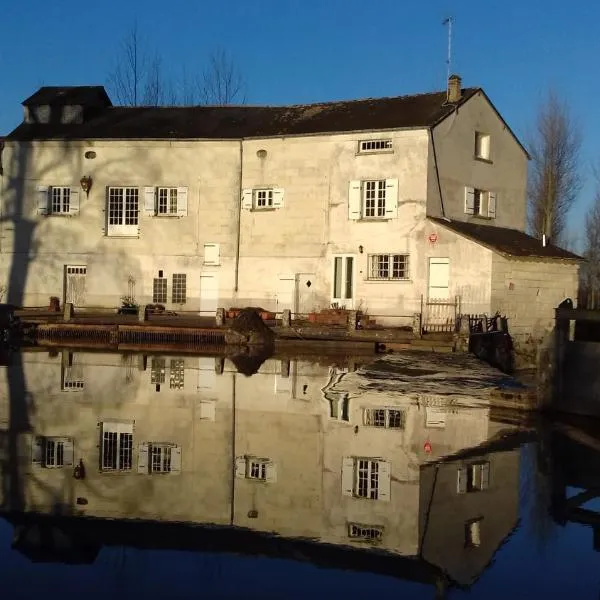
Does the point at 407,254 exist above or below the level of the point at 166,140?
below

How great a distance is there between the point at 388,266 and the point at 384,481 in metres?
25.2

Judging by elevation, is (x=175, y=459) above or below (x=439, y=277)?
below

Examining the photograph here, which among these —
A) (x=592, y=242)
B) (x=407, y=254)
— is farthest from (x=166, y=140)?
(x=592, y=242)

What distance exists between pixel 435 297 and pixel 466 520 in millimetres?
25356

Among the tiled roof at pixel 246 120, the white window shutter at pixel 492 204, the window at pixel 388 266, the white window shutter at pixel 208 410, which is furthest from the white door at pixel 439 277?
the white window shutter at pixel 208 410

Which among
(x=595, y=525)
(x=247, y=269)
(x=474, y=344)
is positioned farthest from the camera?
(x=247, y=269)

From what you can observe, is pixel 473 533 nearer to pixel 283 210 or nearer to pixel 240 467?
pixel 240 467

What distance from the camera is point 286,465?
10266mm

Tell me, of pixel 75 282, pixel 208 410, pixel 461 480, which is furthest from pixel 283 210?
pixel 461 480

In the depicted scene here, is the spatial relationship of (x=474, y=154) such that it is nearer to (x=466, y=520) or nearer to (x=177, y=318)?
(x=177, y=318)

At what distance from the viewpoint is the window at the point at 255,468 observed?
9.70 meters

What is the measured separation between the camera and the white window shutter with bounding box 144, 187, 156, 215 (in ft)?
125

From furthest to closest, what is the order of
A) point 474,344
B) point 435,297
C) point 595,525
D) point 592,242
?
point 592,242 < point 435,297 < point 474,344 < point 595,525

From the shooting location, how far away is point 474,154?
37.1m
